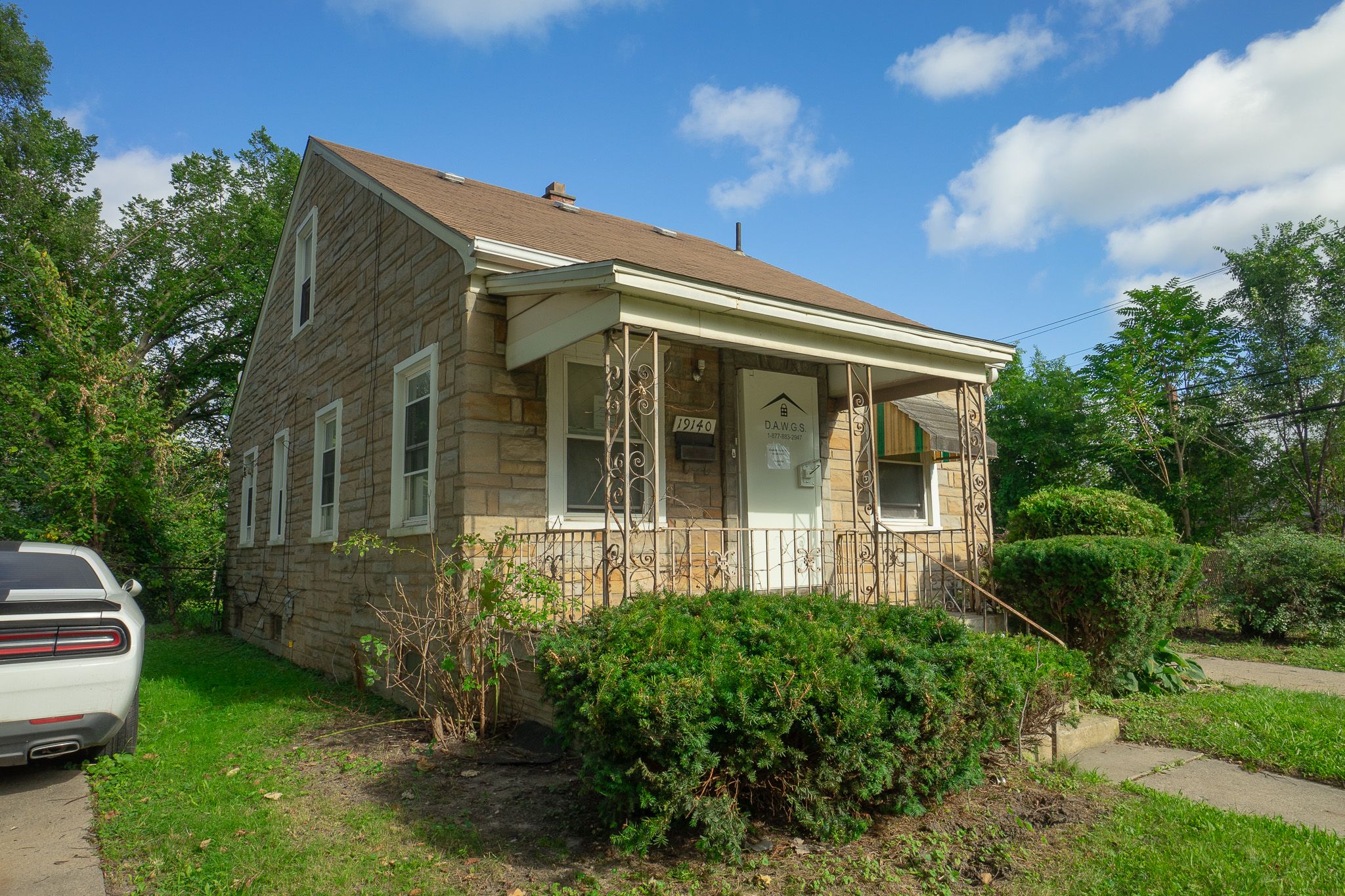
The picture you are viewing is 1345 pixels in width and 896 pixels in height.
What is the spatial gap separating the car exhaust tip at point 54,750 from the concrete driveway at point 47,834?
31 centimetres

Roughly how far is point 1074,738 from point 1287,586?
755 cm

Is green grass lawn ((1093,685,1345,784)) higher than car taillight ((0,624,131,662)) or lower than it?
lower

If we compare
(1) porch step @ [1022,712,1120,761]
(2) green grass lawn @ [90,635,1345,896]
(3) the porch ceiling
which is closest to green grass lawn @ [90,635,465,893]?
(2) green grass lawn @ [90,635,1345,896]

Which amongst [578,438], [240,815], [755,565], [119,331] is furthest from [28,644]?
[119,331]

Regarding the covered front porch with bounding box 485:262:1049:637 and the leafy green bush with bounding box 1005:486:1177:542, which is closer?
the covered front porch with bounding box 485:262:1049:637

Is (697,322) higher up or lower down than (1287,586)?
higher up

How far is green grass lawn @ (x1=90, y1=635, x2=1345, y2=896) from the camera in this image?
3.37 metres

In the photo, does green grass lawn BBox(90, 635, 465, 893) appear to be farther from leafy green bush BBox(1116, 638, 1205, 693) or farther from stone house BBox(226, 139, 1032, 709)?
leafy green bush BBox(1116, 638, 1205, 693)

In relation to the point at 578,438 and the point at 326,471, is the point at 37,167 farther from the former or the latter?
the point at 578,438

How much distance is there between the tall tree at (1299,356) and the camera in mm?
20547

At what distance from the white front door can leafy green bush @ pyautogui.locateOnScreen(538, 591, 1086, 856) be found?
3.78 meters

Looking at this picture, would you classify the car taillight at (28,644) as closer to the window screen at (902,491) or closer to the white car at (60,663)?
the white car at (60,663)

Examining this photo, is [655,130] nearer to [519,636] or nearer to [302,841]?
[519,636]

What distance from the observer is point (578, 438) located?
7.01 m
